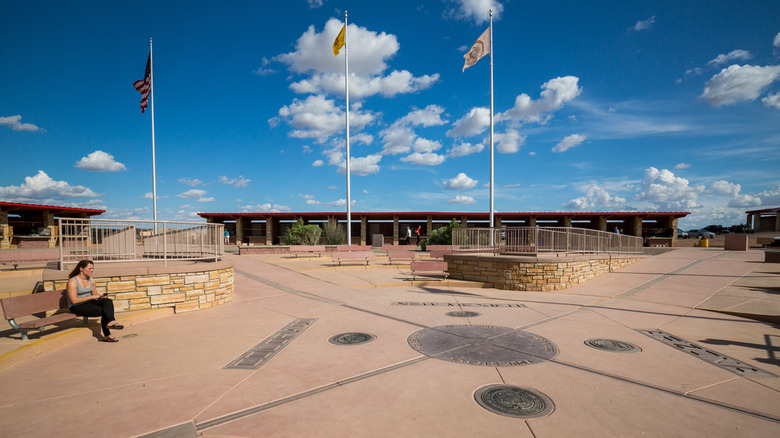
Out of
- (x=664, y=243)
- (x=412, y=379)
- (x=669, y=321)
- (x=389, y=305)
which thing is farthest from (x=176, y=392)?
(x=664, y=243)

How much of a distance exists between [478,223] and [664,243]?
17.3 m

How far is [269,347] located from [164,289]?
353 cm

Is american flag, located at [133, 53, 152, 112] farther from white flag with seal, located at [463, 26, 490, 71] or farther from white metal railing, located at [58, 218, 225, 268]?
white flag with seal, located at [463, 26, 490, 71]

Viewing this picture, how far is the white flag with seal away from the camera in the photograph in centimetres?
1791

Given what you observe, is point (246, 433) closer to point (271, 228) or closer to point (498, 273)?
point (498, 273)

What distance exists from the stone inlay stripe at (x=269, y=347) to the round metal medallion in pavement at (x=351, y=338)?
28.2 inches

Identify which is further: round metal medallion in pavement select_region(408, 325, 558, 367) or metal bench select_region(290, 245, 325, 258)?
metal bench select_region(290, 245, 325, 258)

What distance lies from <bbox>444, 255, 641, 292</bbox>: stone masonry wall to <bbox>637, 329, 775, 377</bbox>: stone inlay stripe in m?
4.28

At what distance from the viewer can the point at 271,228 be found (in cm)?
3503

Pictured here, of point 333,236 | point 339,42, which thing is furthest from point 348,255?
point 339,42

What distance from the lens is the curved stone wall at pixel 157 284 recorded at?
6.51 meters

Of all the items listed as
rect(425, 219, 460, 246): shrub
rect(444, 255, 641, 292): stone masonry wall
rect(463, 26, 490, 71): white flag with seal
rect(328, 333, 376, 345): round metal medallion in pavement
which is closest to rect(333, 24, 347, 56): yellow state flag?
rect(463, 26, 490, 71): white flag with seal

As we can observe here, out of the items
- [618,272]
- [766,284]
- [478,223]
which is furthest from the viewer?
[478,223]

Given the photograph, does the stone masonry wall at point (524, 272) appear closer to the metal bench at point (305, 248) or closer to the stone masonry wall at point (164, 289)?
the stone masonry wall at point (164, 289)
